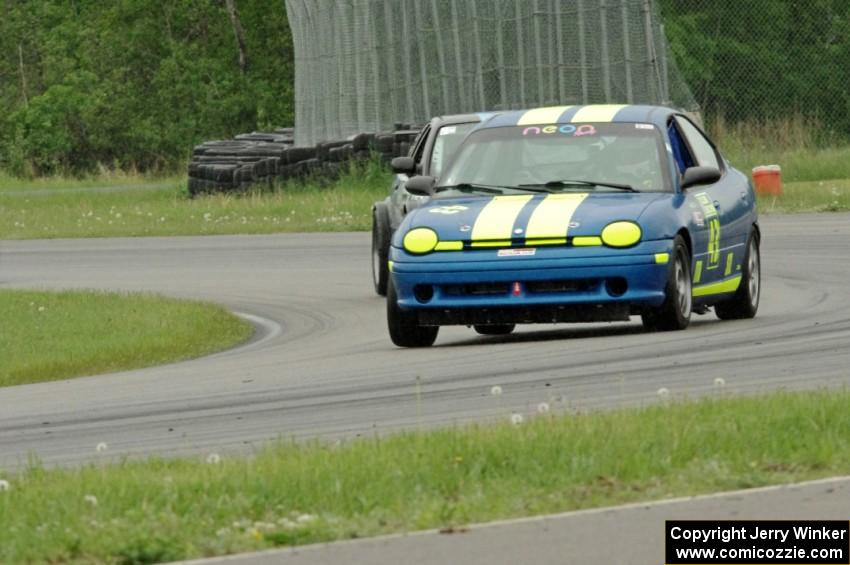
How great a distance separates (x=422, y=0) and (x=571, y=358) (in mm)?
23373

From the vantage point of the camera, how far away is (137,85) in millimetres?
64250

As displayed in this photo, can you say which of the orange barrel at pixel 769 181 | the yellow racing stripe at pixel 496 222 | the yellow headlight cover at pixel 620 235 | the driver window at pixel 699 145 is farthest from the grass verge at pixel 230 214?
the yellow headlight cover at pixel 620 235

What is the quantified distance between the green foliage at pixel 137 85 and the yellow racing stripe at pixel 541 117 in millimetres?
46094

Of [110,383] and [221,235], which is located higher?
[110,383]

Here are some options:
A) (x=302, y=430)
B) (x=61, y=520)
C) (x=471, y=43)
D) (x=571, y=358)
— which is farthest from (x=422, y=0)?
(x=61, y=520)

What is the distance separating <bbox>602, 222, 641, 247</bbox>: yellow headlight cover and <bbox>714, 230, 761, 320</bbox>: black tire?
1973mm

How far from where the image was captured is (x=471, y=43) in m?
33.3

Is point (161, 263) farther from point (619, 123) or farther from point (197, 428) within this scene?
point (197, 428)

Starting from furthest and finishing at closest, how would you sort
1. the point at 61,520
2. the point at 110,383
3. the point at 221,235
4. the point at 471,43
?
the point at 471,43, the point at 221,235, the point at 110,383, the point at 61,520

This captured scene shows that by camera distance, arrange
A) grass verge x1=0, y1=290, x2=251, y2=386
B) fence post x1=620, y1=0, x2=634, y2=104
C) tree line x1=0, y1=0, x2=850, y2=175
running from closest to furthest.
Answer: grass verge x1=0, y1=290, x2=251, y2=386
fence post x1=620, y1=0, x2=634, y2=104
tree line x1=0, y1=0, x2=850, y2=175

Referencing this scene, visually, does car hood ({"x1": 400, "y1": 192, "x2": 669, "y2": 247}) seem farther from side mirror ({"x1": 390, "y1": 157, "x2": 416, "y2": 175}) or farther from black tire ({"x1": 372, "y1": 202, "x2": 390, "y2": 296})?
black tire ({"x1": 372, "y1": 202, "x2": 390, "y2": 296})

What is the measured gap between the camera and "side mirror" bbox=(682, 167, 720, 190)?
1256cm

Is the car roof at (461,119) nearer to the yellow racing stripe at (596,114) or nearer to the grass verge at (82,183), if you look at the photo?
the yellow racing stripe at (596,114)

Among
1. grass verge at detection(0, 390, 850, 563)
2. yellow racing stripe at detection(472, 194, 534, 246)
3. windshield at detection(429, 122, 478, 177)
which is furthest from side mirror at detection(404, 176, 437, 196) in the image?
grass verge at detection(0, 390, 850, 563)
